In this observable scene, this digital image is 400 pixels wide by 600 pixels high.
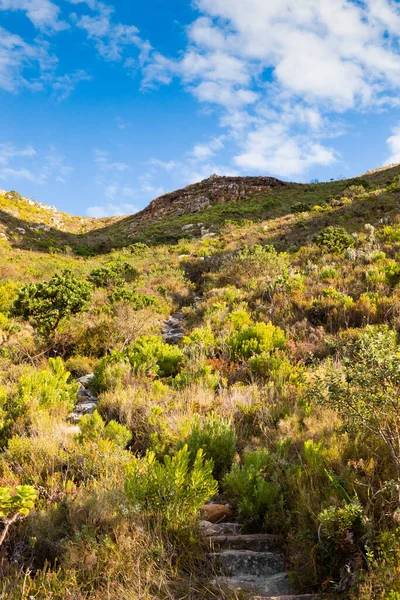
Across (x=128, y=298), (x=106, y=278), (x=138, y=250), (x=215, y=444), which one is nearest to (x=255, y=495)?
(x=215, y=444)

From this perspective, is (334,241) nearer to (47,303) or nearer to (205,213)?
(47,303)

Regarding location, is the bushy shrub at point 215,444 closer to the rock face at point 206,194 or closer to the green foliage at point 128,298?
the green foliage at point 128,298

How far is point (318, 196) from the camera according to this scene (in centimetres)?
3225

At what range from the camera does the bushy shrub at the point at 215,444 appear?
360 centimetres

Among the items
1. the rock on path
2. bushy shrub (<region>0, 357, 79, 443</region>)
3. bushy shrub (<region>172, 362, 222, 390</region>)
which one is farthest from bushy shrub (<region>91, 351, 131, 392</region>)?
bushy shrub (<region>172, 362, 222, 390</region>)

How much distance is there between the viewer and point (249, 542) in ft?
8.76

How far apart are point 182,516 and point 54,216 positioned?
45.2 meters

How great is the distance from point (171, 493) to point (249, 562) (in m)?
0.71

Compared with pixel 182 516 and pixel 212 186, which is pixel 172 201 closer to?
pixel 212 186

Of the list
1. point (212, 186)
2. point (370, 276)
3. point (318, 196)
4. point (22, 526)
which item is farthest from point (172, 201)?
point (22, 526)

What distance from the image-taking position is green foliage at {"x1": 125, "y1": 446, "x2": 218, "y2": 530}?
8.41 ft

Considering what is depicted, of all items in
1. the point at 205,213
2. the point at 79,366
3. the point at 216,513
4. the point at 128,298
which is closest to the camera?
the point at 216,513

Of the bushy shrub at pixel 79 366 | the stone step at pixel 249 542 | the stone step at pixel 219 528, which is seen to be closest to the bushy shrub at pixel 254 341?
the bushy shrub at pixel 79 366

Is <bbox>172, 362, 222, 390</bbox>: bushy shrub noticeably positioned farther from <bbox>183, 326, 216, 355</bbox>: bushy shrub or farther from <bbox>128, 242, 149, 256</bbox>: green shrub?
<bbox>128, 242, 149, 256</bbox>: green shrub
